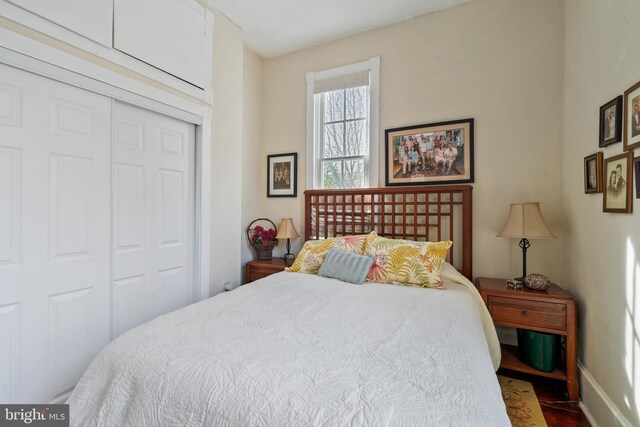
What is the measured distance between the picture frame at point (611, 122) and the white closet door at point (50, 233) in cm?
301

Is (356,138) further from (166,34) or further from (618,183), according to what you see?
(618,183)

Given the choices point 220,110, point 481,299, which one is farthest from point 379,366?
point 220,110

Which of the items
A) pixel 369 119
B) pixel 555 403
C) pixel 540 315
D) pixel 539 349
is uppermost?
pixel 369 119

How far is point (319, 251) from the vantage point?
253 cm

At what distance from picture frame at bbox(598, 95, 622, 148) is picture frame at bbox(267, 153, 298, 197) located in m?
2.52

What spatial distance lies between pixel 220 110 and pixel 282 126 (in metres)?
0.83

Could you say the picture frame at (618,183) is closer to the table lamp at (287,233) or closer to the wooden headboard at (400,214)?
the wooden headboard at (400,214)

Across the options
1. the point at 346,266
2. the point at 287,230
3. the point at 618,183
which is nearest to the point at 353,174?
the point at 287,230

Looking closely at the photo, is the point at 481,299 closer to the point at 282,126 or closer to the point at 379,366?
the point at 379,366

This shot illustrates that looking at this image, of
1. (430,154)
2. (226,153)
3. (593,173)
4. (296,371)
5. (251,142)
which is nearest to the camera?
(296,371)

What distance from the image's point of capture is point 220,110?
278 centimetres

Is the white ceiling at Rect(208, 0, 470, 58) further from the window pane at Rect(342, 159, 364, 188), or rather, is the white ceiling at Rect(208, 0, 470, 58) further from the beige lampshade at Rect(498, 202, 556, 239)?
the beige lampshade at Rect(498, 202, 556, 239)

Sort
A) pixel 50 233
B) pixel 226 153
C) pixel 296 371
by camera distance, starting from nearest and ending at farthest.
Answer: pixel 296 371 < pixel 50 233 < pixel 226 153

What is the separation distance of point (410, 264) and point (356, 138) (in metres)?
1.51
